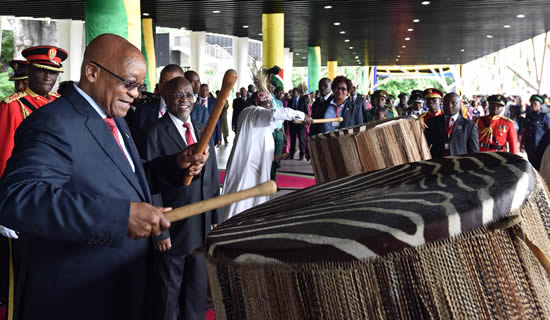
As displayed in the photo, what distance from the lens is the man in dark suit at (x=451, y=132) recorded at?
15.6ft

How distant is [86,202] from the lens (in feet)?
3.94

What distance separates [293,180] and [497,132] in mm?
3333

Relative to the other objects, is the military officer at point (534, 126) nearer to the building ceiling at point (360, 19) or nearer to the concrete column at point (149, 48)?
the building ceiling at point (360, 19)

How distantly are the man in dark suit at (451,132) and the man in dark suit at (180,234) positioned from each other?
110 inches

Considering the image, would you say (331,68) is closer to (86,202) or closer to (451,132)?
(451,132)

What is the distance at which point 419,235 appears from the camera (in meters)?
0.58

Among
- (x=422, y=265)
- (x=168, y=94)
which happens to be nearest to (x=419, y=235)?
(x=422, y=265)

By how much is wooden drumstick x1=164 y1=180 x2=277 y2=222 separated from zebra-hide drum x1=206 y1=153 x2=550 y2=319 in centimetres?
38

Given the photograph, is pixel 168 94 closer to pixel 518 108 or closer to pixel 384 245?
pixel 384 245

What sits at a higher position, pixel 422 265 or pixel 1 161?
pixel 422 265

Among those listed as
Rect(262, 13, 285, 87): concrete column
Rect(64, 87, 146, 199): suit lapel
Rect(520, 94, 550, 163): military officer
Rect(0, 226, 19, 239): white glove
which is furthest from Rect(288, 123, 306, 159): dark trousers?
Rect(64, 87, 146, 199): suit lapel

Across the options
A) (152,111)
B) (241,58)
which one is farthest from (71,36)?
(152,111)

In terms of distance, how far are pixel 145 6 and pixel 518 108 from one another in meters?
11.6

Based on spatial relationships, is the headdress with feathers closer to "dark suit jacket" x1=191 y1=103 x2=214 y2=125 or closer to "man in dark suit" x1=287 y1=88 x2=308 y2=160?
"dark suit jacket" x1=191 y1=103 x2=214 y2=125
